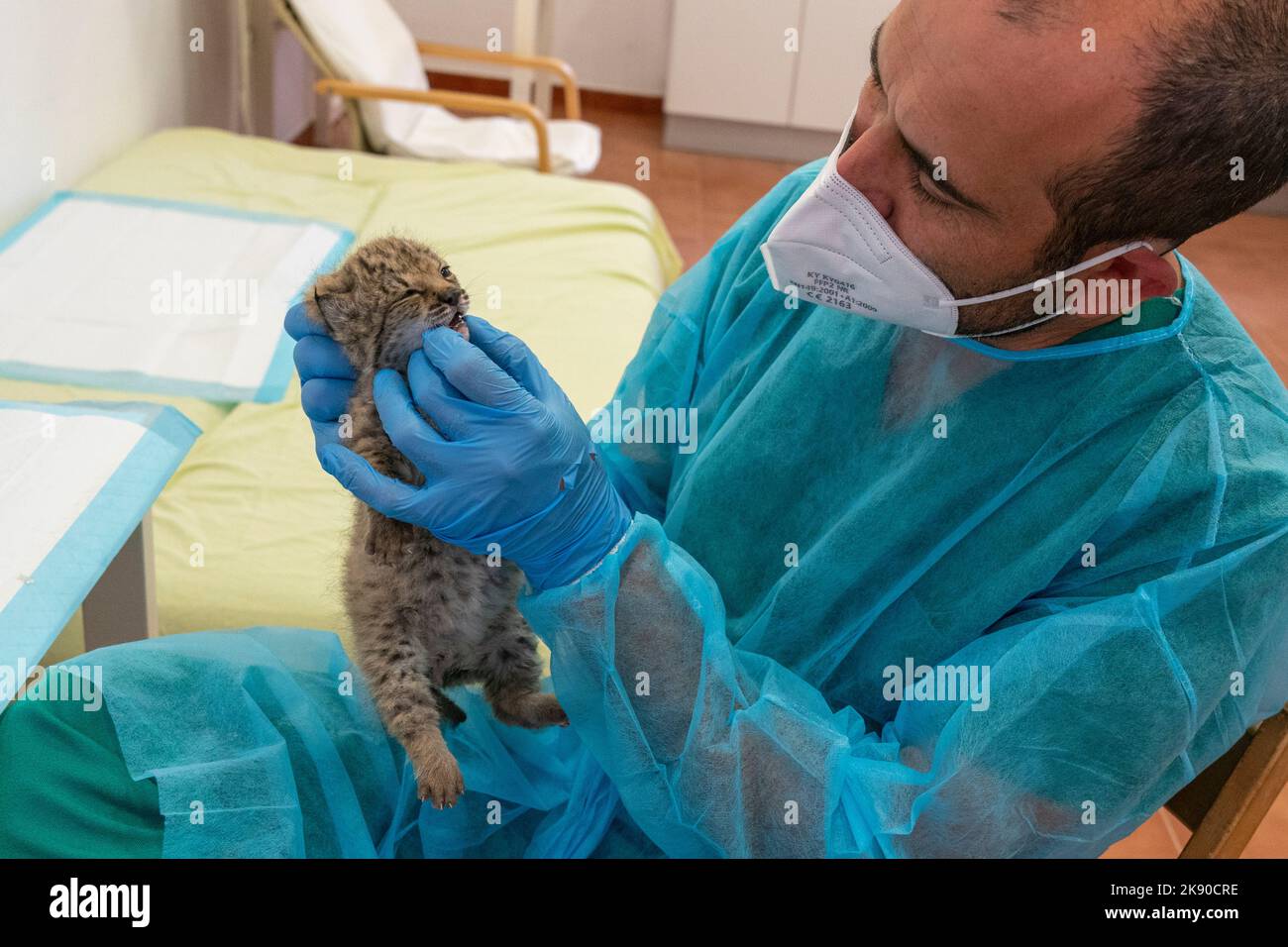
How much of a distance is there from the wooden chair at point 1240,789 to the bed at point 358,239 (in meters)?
1.11

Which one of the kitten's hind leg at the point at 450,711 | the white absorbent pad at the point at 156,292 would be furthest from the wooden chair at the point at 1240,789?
the white absorbent pad at the point at 156,292

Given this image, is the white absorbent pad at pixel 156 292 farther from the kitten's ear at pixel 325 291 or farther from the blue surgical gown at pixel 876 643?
the blue surgical gown at pixel 876 643

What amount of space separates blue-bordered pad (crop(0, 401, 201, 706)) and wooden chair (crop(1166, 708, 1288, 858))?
4.23ft

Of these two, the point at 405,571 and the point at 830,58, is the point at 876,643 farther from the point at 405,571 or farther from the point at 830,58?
the point at 830,58

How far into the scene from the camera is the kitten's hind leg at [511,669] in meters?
1.34

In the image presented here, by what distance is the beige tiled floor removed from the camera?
482 centimetres

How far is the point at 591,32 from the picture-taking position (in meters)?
6.07

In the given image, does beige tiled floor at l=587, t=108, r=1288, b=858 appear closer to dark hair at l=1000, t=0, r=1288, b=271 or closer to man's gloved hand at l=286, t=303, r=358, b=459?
man's gloved hand at l=286, t=303, r=358, b=459

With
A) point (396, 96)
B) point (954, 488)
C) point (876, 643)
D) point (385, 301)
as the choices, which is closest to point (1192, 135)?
point (954, 488)

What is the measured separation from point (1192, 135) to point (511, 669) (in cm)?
93

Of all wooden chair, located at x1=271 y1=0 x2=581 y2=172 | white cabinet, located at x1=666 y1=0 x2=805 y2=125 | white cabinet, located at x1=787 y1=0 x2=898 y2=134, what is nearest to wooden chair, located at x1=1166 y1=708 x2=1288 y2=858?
wooden chair, located at x1=271 y1=0 x2=581 y2=172

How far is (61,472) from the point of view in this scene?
4.67 ft
